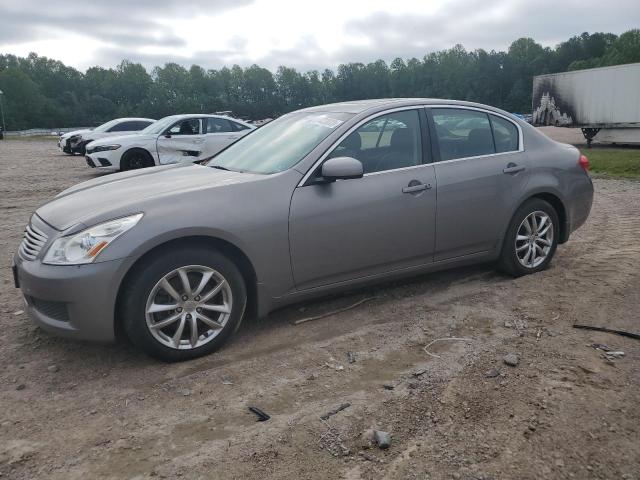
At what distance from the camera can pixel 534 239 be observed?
5.23 metres

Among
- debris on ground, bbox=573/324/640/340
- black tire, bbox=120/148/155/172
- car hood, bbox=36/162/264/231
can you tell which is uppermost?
car hood, bbox=36/162/264/231

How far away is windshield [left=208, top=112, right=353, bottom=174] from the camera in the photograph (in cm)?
423

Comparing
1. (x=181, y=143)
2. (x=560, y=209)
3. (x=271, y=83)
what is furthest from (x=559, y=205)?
(x=271, y=83)

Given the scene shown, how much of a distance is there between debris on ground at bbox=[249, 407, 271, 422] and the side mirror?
1.69 m

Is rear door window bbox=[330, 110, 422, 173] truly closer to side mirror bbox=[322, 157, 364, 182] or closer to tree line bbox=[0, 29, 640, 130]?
side mirror bbox=[322, 157, 364, 182]

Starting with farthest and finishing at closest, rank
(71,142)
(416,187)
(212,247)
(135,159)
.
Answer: (71,142), (135,159), (416,187), (212,247)

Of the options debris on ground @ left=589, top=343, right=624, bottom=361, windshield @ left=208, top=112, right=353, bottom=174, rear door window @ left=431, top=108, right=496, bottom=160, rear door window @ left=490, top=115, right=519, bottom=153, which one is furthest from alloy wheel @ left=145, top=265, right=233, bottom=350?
rear door window @ left=490, top=115, right=519, bottom=153

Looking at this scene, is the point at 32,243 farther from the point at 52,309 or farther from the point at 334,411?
the point at 334,411

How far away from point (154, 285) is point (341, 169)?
1.48 metres

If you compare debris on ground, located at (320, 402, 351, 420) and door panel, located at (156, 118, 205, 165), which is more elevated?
door panel, located at (156, 118, 205, 165)

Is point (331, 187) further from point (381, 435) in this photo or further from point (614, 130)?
point (614, 130)

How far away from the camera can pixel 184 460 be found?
102 inches

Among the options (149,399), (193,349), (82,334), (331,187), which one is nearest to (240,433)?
(149,399)

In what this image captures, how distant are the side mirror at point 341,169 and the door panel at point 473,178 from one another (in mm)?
912
